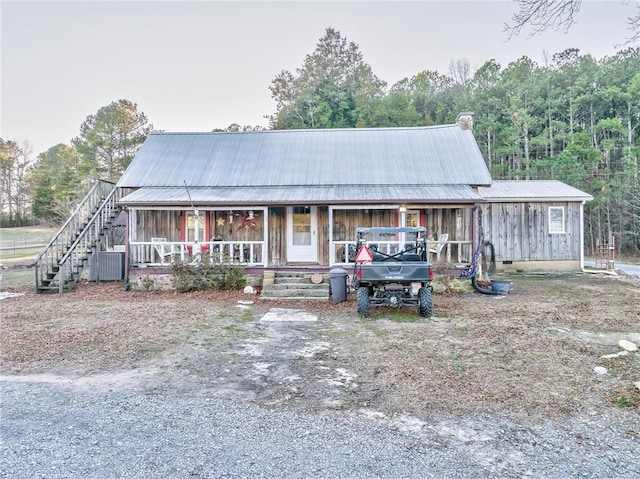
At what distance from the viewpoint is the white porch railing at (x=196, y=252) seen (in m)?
12.1

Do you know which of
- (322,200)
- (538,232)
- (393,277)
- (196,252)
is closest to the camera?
(393,277)

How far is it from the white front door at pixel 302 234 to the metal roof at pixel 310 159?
0.89m

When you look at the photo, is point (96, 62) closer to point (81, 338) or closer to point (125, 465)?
point (81, 338)

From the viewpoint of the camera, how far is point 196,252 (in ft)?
39.7

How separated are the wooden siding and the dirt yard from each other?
6.13 m

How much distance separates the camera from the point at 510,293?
11.5m

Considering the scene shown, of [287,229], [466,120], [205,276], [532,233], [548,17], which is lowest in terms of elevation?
[205,276]

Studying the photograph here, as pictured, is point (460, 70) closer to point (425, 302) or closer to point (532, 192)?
point (532, 192)

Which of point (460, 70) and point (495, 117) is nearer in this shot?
point (495, 117)

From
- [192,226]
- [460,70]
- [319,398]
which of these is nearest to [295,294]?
[192,226]

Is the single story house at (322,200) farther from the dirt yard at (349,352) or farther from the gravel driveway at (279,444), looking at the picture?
the gravel driveway at (279,444)

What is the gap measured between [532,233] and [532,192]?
190cm

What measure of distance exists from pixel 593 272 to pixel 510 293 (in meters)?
7.14

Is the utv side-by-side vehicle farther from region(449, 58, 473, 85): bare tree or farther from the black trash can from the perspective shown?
region(449, 58, 473, 85): bare tree
